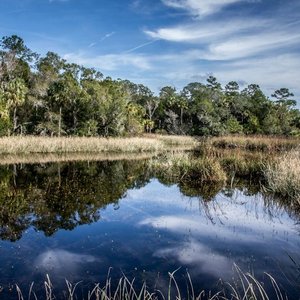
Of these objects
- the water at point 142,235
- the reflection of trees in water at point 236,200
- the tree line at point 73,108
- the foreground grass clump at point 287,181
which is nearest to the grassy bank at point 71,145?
the tree line at point 73,108

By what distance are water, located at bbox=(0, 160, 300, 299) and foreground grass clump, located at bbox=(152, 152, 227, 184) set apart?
1101mm

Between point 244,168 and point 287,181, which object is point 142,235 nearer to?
point 287,181

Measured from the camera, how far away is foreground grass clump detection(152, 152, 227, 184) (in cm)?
1490

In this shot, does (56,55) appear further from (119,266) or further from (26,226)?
(119,266)

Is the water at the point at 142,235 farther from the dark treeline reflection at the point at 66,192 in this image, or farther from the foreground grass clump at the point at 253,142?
the foreground grass clump at the point at 253,142

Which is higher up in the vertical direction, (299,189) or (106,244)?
(299,189)

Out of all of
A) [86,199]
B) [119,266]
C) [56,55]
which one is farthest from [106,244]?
[56,55]

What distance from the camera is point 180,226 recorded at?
8992mm

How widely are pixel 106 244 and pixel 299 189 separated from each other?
610cm

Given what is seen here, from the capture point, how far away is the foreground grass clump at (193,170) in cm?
1490

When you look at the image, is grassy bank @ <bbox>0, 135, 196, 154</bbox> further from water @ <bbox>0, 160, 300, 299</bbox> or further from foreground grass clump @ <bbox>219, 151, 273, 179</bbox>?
foreground grass clump @ <bbox>219, 151, 273, 179</bbox>

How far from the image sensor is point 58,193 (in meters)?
12.6

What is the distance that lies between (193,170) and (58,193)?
242 inches

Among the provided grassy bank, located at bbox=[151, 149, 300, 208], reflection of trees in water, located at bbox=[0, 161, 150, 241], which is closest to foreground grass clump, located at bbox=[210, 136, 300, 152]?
grassy bank, located at bbox=[151, 149, 300, 208]
